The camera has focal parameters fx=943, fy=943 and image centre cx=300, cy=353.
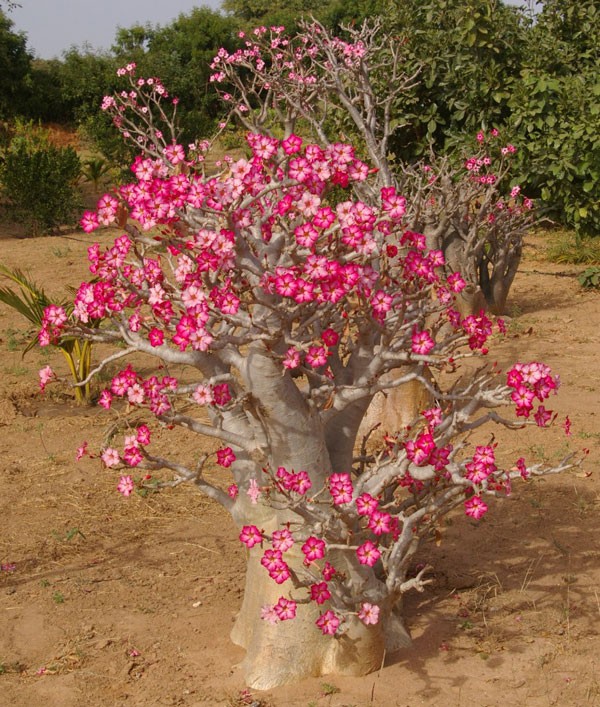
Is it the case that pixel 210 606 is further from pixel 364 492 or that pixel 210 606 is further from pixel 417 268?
pixel 417 268

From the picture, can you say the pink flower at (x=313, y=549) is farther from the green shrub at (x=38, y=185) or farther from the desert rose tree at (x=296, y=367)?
the green shrub at (x=38, y=185)

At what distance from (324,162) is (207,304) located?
0.61 m

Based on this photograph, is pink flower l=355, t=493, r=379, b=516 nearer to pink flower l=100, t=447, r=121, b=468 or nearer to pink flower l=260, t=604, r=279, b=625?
pink flower l=260, t=604, r=279, b=625

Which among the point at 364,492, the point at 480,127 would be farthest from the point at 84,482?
the point at 480,127

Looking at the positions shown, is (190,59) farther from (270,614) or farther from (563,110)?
(270,614)

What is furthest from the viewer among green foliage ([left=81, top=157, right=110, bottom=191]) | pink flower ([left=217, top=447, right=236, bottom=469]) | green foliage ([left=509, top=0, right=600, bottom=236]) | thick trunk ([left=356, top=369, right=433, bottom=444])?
green foliage ([left=81, top=157, right=110, bottom=191])

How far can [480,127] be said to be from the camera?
41.8 feet

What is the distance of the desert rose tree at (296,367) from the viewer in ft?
10.1

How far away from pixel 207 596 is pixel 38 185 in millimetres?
11420

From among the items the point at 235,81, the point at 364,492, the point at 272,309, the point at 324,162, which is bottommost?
the point at 364,492

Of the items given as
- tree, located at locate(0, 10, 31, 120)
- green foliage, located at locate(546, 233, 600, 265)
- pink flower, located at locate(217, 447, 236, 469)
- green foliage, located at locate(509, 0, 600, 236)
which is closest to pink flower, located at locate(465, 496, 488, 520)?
pink flower, located at locate(217, 447, 236, 469)

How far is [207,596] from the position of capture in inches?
177

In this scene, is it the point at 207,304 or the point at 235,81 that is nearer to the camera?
the point at 207,304

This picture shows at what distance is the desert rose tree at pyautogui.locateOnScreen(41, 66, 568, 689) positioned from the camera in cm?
308
